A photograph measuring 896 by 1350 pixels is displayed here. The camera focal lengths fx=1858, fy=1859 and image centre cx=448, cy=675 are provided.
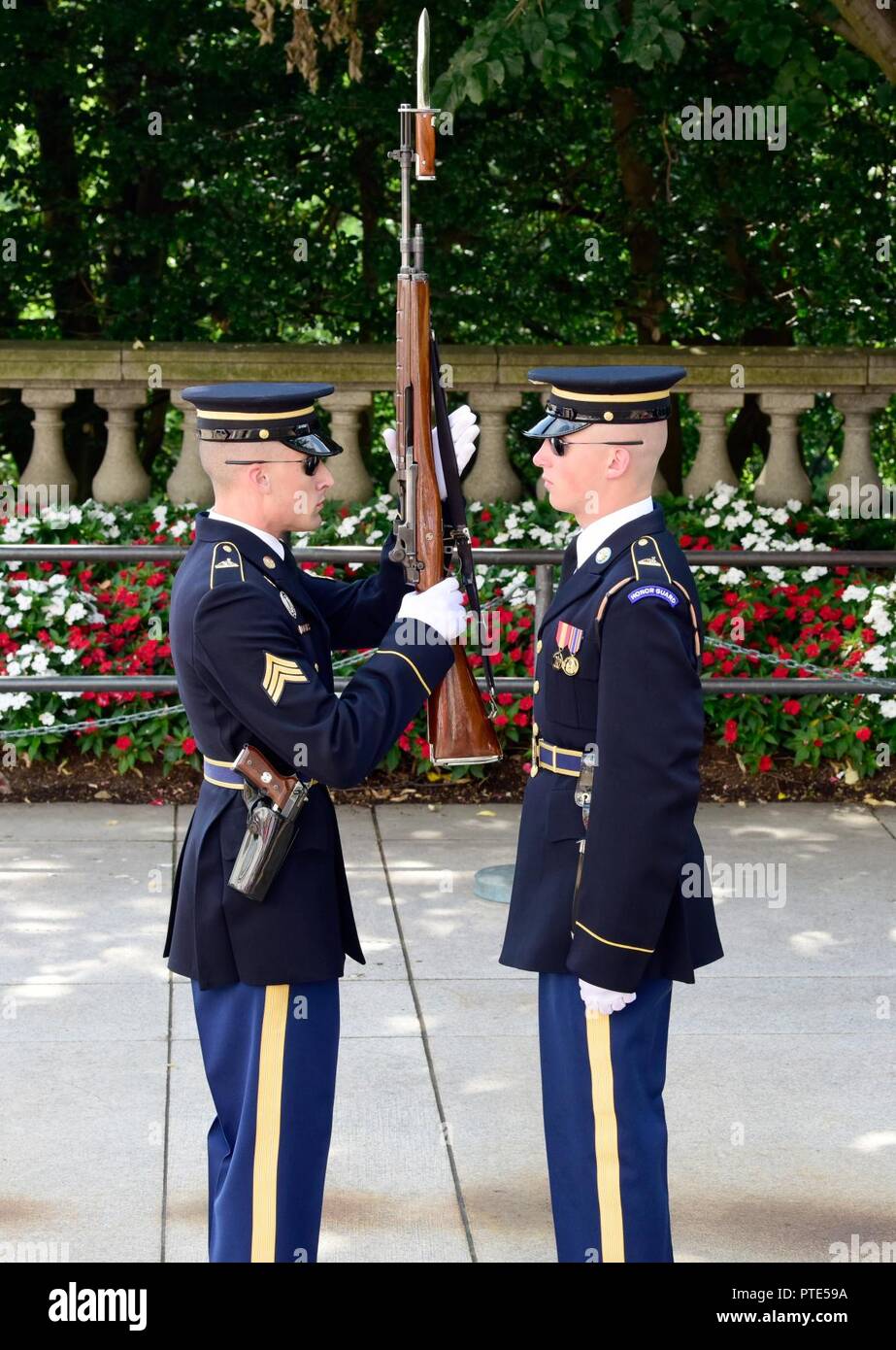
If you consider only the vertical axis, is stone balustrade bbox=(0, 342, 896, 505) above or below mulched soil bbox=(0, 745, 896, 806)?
above

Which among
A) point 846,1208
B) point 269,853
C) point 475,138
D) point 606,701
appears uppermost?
point 475,138

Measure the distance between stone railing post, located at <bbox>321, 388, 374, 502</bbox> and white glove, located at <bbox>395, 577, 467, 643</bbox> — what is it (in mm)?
4625

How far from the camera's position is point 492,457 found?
27.0ft

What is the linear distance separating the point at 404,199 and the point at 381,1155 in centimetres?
231

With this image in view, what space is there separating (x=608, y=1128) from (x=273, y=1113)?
2.06ft

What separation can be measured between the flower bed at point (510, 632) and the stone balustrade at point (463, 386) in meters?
0.26

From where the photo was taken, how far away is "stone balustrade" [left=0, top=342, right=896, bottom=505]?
809 cm

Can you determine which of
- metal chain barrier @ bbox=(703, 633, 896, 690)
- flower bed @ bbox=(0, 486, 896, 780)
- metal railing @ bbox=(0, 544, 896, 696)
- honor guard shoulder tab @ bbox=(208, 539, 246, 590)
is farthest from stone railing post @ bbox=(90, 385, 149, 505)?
honor guard shoulder tab @ bbox=(208, 539, 246, 590)

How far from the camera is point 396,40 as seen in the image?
32.0 ft

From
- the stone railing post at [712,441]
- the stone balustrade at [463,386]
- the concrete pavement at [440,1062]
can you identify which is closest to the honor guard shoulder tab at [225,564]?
the concrete pavement at [440,1062]

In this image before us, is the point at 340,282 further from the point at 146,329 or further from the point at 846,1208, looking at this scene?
the point at 846,1208

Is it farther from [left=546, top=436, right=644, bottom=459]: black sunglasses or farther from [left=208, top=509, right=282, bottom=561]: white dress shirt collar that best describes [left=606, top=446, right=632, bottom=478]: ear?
[left=208, top=509, right=282, bottom=561]: white dress shirt collar

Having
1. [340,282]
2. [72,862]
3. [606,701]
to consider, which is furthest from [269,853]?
[340,282]

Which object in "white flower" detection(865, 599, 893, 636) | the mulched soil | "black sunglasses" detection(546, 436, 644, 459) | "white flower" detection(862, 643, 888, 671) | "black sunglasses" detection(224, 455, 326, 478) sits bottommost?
the mulched soil
